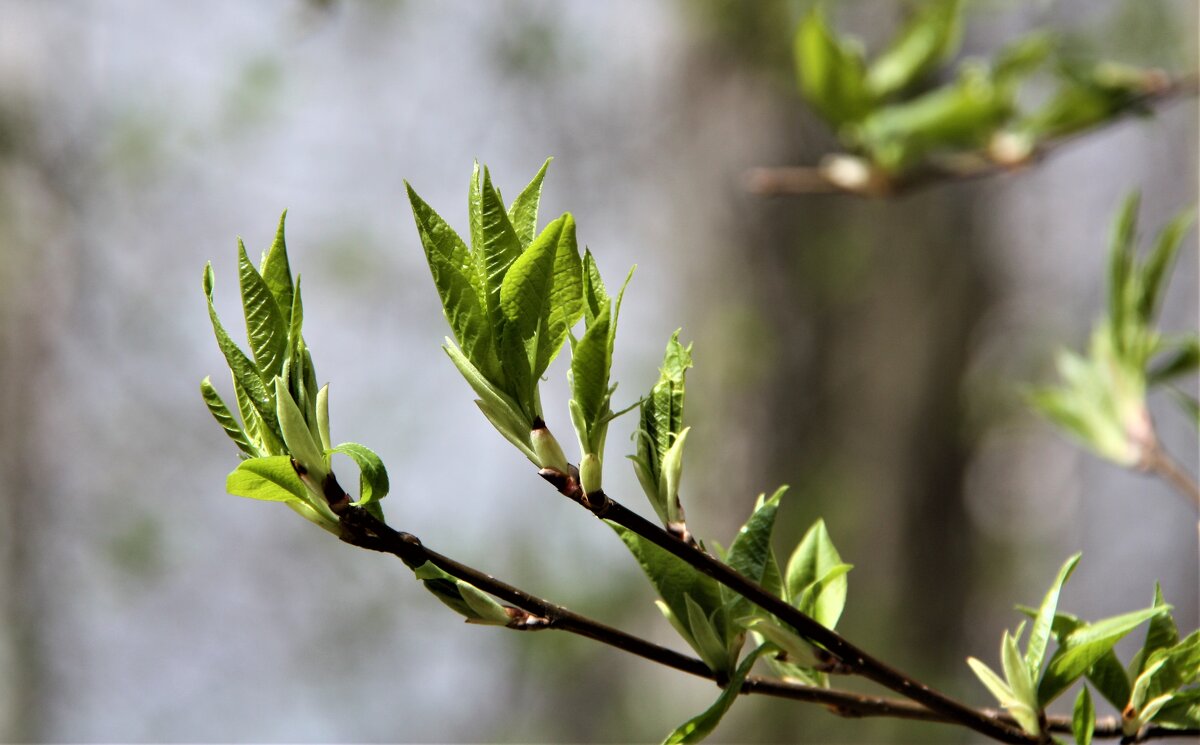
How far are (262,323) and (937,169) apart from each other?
0.56m

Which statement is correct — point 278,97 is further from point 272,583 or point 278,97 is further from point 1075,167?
point 1075,167

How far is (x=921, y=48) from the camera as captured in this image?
2.44 feet

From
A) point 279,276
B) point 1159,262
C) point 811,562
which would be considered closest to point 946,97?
point 1159,262

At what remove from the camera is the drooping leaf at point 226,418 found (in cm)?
29

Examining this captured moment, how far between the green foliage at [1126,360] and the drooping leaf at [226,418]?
0.50 m

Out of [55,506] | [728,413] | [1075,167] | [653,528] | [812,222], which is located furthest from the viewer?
[1075,167]

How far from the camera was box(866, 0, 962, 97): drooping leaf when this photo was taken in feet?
2.42

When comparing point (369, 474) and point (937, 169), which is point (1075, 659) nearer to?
point (369, 474)

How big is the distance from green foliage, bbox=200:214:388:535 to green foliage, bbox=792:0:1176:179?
1.59 ft

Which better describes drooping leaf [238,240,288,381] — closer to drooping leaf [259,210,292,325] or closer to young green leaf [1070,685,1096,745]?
drooping leaf [259,210,292,325]

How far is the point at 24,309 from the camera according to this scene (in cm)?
262

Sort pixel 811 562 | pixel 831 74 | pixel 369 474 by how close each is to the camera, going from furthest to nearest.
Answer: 1. pixel 831 74
2. pixel 811 562
3. pixel 369 474

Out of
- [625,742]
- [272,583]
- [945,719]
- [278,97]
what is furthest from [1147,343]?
[272,583]

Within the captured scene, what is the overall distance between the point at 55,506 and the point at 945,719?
2772 millimetres
